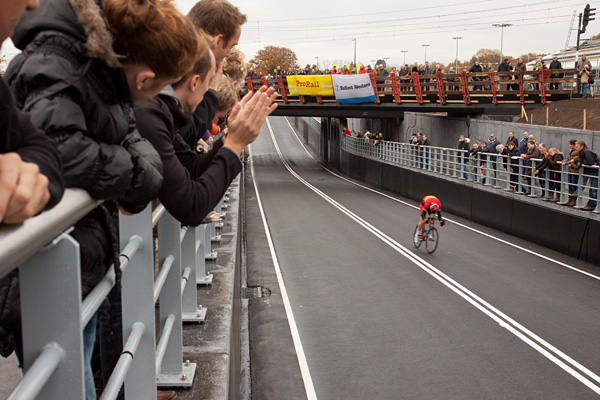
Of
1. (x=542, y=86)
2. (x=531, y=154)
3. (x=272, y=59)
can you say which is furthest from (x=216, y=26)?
(x=272, y=59)

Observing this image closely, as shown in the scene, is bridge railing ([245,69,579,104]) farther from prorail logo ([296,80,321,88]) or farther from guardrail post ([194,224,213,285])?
guardrail post ([194,224,213,285])

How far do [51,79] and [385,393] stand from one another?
327 inches

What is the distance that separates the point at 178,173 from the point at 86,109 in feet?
1.83

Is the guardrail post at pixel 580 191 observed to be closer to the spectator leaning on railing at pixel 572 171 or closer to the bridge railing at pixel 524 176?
the bridge railing at pixel 524 176

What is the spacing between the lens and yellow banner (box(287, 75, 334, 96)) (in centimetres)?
4066

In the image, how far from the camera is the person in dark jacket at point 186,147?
94.6 inches

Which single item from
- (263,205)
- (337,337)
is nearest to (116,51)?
(337,337)

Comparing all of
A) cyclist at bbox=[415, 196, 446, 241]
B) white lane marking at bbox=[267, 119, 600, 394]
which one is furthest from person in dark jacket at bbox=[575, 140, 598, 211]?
white lane marking at bbox=[267, 119, 600, 394]

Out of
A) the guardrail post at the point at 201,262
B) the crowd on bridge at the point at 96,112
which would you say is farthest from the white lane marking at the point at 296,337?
the crowd on bridge at the point at 96,112

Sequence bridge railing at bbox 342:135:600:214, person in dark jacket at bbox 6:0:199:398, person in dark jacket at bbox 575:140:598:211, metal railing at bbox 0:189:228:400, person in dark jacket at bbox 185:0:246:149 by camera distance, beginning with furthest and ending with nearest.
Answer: bridge railing at bbox 342:135:600:214, person in dark jacket at bbox 575:140:598:211, person in dark jacket at bbox 185:0:246:149, person in dark jacket at bbox 6:0:199:398, metal railing at bbox 0:189:228:400

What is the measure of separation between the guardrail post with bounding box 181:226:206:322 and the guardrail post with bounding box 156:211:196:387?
0.87 meters

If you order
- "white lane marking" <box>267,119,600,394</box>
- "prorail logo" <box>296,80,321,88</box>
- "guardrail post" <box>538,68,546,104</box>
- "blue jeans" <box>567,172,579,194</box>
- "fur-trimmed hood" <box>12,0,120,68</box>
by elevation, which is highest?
"prorail logo" <box>296,80,321,88</box>

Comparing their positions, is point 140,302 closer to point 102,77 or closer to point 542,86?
point 102,77

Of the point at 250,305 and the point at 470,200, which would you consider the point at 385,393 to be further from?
the point at 470,200
